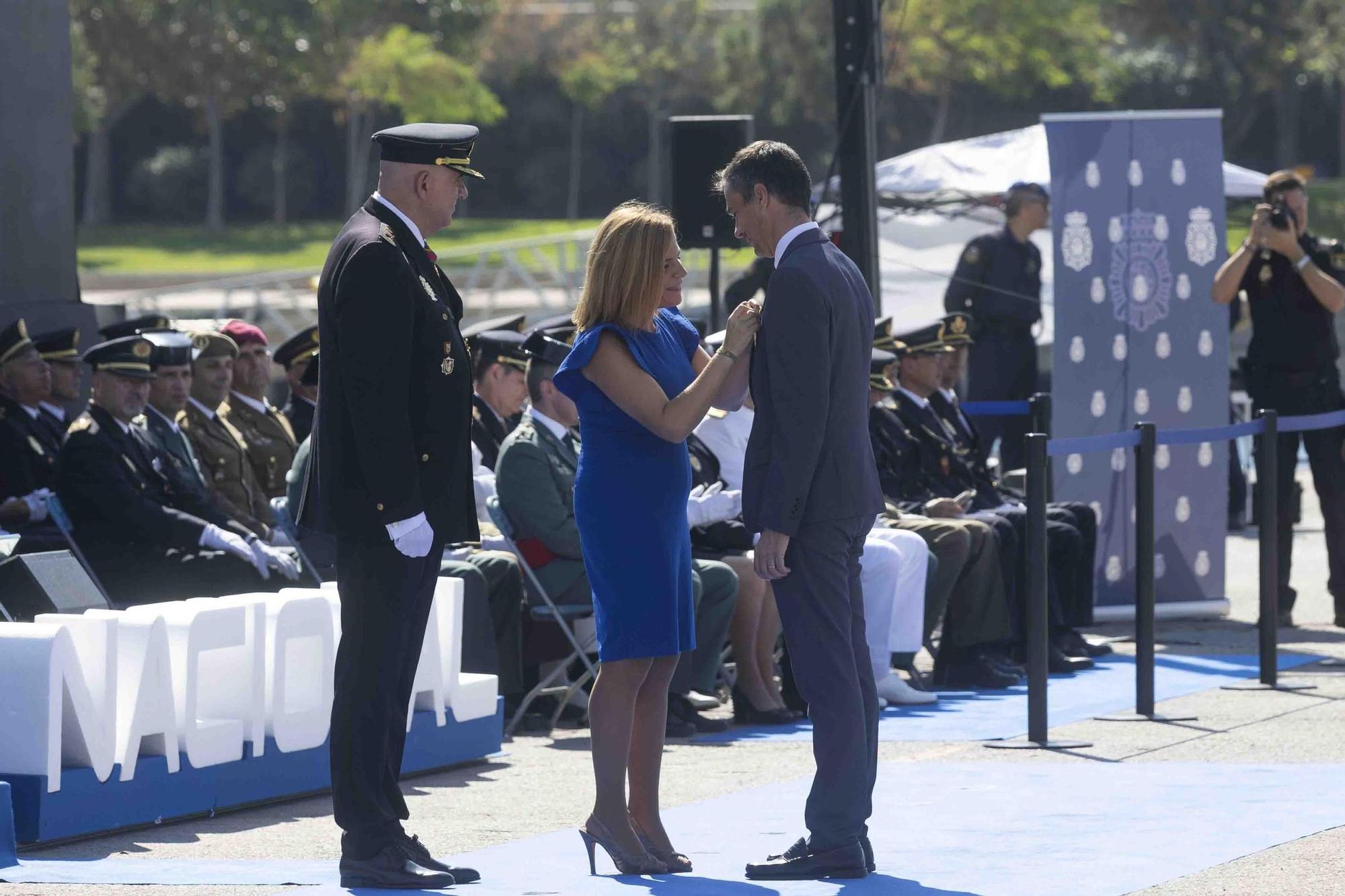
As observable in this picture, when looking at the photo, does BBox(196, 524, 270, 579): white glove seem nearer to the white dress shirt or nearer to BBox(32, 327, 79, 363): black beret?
BBox(32, 327, 79, 363): black beret

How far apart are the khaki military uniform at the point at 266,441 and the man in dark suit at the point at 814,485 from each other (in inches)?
174

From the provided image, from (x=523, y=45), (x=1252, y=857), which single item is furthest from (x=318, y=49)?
(x=1252, y=857)

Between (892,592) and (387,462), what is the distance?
419 centimetres

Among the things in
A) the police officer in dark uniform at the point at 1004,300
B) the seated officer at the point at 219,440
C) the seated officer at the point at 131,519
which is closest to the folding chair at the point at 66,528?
the seated officer at the point at 131,519

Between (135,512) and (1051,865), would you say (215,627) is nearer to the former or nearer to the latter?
(135,512)

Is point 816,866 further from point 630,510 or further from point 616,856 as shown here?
point 630,510

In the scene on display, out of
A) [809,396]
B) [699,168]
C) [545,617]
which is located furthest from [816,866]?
[699,168]

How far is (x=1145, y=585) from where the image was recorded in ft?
28.7

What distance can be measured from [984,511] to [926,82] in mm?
40238

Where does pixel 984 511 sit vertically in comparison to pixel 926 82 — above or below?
below

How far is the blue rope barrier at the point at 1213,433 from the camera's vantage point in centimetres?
955

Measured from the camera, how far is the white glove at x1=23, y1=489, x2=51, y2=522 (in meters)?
8.73

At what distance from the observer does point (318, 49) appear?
50938 millimetres

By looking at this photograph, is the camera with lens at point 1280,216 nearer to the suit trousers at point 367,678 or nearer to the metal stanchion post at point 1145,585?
the metal stanchion post at point 1145,585
